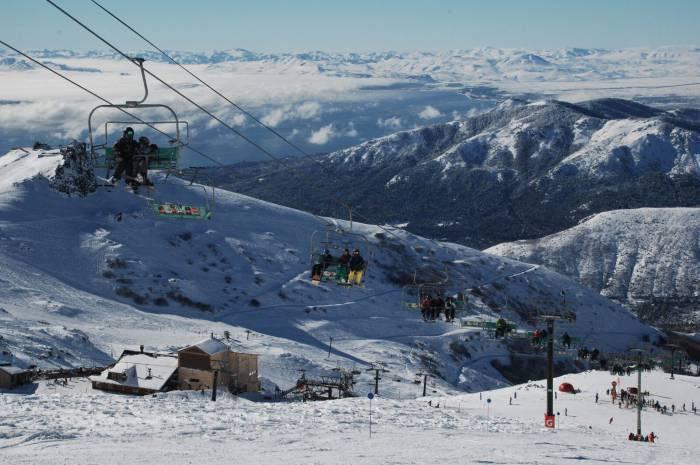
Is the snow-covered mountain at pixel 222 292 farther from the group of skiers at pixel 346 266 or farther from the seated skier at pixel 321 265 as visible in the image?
the group of skiers at pixel 346 266

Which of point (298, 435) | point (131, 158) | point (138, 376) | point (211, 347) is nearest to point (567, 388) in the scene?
point (211, 347)

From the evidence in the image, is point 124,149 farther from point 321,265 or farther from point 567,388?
point 567,388

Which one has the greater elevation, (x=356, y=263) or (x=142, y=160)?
(x=142, y=160)

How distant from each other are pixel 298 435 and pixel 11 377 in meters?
32.4

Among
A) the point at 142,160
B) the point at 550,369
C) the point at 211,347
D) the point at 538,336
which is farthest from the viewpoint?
the point at 211,347

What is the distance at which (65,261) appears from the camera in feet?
380

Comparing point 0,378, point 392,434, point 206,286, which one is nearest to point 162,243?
point 206,286

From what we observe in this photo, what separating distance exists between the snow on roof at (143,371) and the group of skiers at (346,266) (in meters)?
31.1

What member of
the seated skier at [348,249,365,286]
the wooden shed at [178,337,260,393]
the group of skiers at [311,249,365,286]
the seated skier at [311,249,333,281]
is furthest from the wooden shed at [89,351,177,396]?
the seated skier at [348,249,365,286]

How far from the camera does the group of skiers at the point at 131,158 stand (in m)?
27.2

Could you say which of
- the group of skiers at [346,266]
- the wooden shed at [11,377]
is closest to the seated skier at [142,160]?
the group of skiers at [346,266]

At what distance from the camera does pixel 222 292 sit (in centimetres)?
11744

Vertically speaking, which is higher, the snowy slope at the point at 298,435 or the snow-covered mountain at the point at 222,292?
the snow-covered mountain at the point at 222,292

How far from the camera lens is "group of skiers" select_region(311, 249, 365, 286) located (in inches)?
1513
